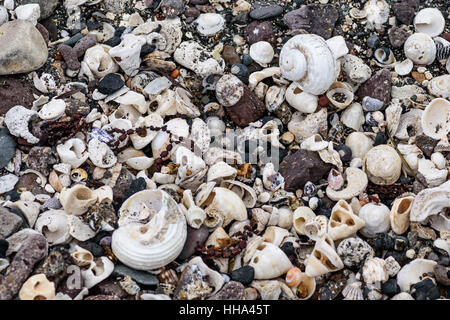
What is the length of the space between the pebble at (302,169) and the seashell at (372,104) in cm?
71

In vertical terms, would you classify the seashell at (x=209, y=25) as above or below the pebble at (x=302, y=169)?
above

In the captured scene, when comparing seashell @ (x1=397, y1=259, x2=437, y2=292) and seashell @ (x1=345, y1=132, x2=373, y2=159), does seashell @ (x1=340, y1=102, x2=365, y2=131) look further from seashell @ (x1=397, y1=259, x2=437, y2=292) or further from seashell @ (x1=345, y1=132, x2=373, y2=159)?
seashell @ (x1=397, y1=259, x2=437, y2=292)

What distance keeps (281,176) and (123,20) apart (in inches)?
82.9

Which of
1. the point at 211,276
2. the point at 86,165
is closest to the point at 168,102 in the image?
the point at 86,165

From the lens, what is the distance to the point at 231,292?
3717 millimetres

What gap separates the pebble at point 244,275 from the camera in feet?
12.7

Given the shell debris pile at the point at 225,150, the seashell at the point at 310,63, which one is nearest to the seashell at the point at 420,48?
the shell debris pile at the point at 225,150

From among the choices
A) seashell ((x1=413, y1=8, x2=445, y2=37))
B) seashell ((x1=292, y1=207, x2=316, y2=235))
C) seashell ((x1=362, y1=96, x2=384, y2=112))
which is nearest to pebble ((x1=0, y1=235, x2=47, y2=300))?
seashell ((x1=292, y1=207, x2=316, y2=235))

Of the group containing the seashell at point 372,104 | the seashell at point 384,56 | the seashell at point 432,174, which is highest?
the seashell at point 384,56

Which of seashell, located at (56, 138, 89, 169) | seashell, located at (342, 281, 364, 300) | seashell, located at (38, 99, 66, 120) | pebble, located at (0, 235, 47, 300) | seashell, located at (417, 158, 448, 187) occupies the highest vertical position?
seashell, located at (38, 99, 66, 120)

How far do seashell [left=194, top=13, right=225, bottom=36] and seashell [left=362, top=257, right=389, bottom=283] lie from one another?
251cm

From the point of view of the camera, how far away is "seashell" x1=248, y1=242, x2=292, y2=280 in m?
3.92

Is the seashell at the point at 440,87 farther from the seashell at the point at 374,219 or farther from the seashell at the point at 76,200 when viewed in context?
the seashell at the point at 76,200

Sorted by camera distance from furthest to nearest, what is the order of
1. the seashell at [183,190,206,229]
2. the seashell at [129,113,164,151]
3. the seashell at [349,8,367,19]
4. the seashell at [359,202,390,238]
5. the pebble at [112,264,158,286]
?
1. the seashell at [349,8,367,19]
2. the seashell at [129,113,164,151]
3. the seashell at [359,202,390,238]
4. the seashell at [183,190,206,229]
5. the pebble at [112,264,158,286]
